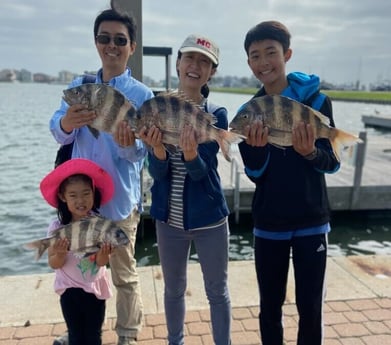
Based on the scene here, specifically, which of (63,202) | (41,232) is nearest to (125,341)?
(63,202)

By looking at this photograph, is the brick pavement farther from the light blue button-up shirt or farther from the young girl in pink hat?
the light blue button-up shirt

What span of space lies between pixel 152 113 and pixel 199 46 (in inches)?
24.2

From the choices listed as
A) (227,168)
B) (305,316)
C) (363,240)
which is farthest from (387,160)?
(305,316)

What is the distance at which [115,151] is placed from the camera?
111 inches

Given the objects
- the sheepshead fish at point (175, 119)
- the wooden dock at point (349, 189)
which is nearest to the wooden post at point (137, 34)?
the sheepshead fish at point (175, 119)

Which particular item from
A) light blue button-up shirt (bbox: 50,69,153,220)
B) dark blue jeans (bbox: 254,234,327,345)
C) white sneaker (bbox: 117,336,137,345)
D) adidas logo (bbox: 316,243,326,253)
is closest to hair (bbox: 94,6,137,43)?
light blue button-up shirt (bbox: 50,69,153,220)

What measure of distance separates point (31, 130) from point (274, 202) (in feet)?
96.4

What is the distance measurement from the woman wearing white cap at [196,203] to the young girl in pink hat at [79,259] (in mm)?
433

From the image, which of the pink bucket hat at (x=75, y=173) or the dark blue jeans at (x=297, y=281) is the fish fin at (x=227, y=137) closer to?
the dark blue jeans at (x=297, y=281)

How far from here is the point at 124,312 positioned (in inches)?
125

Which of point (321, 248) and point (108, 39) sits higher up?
point (108, 39)

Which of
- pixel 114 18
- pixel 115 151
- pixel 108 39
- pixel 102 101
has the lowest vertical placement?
pixel 115 151

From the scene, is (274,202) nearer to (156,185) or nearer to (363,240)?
(156,185)

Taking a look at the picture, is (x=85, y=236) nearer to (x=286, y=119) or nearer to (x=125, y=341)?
(x=125, y=341)
